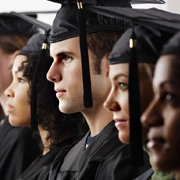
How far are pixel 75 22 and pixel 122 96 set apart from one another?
21.9 inches

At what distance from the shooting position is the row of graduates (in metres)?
2.10

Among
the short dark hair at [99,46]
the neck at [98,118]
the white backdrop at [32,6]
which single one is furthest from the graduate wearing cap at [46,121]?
the white backdrop at [32,6]

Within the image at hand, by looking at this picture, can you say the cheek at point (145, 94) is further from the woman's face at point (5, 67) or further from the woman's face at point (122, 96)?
the woman's face at point (5, 67)

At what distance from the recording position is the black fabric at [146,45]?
2.10 metres

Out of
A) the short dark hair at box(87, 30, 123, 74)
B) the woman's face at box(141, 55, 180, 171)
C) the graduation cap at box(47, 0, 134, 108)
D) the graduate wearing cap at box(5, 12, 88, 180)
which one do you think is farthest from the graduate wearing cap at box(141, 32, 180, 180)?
the graduate wearing cap at box(5, 12, 88, 180)

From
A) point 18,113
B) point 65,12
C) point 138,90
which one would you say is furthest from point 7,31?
point 138,90

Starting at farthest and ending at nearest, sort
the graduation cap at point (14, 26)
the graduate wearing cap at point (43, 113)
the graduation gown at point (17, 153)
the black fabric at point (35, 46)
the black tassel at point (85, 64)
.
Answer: the graduation cap at point (14, 26) < the graduation gown at point (17, 153) < the black fabric at point (35, 46) < the graduate wearing cap at point (43, 113) < the black tassel at point (85, 64)

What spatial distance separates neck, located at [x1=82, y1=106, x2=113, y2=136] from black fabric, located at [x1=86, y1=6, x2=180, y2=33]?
1.13 feet

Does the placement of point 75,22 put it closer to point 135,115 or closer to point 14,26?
point 135,115

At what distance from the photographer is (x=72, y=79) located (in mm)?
2572

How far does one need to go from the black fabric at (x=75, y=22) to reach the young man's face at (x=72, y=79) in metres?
0.03

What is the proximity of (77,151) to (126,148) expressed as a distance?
331 millimetres

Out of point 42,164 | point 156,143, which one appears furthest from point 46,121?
point 156,143

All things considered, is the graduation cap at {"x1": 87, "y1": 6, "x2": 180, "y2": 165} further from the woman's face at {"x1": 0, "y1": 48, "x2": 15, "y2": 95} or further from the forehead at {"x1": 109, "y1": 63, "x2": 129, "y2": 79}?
the woman's face at {"x1": 0, "y1": 48, "x2": 15, "y2": 95}
